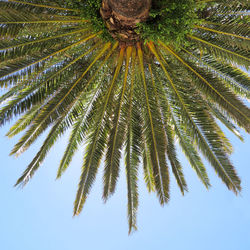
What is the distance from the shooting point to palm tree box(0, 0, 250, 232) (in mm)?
5695

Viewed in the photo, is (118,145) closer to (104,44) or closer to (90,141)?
(90,141)

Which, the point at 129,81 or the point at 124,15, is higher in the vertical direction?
the point at 124,15

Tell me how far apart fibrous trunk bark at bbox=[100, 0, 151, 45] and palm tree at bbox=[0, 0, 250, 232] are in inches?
0.8

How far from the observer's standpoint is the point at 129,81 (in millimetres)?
6914

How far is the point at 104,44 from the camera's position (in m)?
6.70

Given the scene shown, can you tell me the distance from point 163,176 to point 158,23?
3469mm

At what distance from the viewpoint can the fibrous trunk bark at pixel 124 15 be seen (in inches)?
224

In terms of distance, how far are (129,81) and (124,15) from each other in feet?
5.54

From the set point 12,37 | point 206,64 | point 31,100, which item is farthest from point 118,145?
point 12,37

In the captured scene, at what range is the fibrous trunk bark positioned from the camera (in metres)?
5.68

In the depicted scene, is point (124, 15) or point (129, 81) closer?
point (124, 15)

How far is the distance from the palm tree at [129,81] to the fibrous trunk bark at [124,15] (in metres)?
0.02

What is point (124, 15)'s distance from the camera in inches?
226

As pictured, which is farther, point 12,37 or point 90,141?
point 90,141
